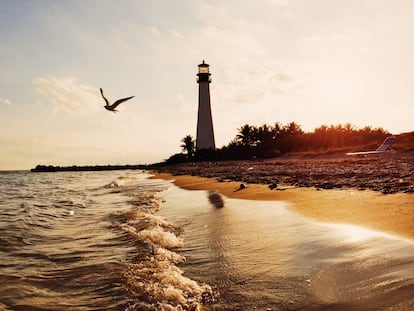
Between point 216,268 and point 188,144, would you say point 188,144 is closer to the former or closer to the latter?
point 188,144

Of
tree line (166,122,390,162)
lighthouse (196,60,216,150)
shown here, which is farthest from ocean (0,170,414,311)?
lighthouse (196,60,216,150)

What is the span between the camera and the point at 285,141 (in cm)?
5338

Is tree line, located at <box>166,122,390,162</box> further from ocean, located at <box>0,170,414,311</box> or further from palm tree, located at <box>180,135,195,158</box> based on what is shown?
ocean, located at <box>0,170,414,311</box>

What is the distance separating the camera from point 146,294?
140 inches

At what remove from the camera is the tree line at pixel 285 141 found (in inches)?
1753

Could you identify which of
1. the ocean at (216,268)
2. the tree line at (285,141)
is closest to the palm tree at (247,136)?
the tree line at (285,141)

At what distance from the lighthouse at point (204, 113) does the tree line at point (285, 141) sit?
5.83 feet

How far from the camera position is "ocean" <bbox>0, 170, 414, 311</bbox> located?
122 inches

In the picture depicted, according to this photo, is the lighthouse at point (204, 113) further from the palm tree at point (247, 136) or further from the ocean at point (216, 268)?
the ocean at point (216, 268)

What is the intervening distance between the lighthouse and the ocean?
54.0 meters

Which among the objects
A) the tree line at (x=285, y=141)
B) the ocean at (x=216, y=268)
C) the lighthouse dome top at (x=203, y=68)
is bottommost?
the ocean at (x=216, y=268)

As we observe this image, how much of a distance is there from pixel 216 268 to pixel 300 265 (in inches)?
36.0

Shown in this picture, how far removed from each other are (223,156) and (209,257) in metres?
53.1

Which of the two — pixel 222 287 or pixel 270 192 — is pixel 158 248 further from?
pixel 270 192
